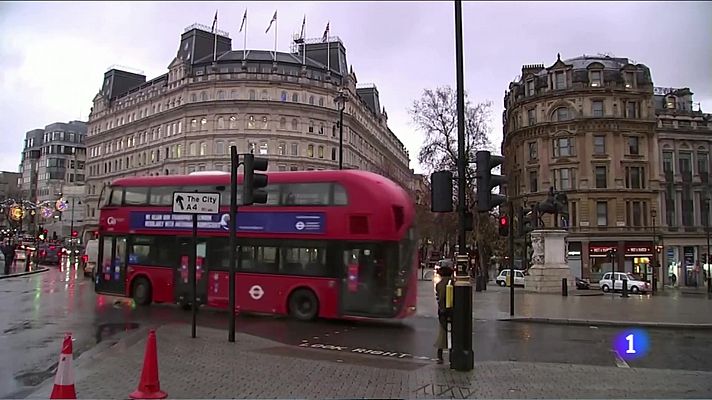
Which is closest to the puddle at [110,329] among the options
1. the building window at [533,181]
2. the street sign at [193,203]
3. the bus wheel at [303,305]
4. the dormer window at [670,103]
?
the street sign at [193,203]

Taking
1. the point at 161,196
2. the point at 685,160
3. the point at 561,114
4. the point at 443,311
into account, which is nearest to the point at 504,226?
the point at 443,311

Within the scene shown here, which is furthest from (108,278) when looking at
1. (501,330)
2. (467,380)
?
(467,380)

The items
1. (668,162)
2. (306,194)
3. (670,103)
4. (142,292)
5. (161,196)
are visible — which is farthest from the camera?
(670,103)

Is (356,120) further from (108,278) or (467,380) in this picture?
(467,380)

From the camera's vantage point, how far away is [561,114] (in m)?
60.8

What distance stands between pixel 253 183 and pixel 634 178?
57.7 metres

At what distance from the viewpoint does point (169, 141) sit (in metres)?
74.9

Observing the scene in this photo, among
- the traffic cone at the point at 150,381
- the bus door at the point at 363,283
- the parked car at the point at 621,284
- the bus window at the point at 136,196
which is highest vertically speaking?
the bus window at the point at 136,196

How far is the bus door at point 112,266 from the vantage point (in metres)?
19.5

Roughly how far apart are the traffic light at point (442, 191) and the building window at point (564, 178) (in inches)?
2112

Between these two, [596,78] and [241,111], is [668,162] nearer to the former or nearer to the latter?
[596,78]

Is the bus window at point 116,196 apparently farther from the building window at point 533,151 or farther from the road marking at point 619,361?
the building window at point 533,151

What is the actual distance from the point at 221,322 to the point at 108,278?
6.39m

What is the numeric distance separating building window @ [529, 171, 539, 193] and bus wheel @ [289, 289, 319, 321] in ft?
165
